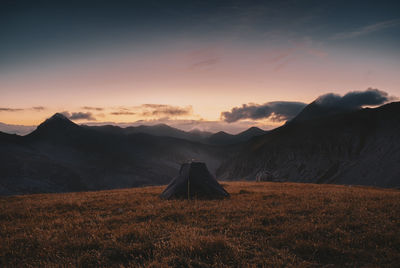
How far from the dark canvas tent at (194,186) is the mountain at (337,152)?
107693 millimetres

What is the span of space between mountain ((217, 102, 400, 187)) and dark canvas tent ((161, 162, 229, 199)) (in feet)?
353

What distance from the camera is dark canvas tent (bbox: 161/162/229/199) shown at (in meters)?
14.8

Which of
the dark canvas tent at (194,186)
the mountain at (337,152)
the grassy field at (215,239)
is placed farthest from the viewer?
the mountain at (337,152)

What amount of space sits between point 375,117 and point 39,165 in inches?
8823

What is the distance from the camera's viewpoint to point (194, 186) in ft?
49.7

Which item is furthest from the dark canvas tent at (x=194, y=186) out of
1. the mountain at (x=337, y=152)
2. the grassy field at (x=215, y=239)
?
the mountain at (x=337, y=152)

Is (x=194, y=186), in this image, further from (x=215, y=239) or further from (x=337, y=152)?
(x=337, y=152)

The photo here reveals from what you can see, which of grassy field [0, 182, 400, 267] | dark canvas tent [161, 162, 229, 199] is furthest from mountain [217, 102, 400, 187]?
grassy field [0, 182, 400, 267]

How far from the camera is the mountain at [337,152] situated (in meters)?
108

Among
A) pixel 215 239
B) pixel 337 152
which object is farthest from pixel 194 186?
→ pixel 337 152

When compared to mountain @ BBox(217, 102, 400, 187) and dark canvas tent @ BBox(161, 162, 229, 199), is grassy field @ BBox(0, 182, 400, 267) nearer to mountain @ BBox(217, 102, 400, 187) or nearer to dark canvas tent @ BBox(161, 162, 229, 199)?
dark canvas tent @ BBox(161, 162, 229, 199)

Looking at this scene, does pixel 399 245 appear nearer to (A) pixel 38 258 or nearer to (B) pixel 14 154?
(A) pixel 38 258

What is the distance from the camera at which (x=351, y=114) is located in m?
154

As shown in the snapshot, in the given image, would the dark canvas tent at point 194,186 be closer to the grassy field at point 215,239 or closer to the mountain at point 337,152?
the grassy field at point 215,239
